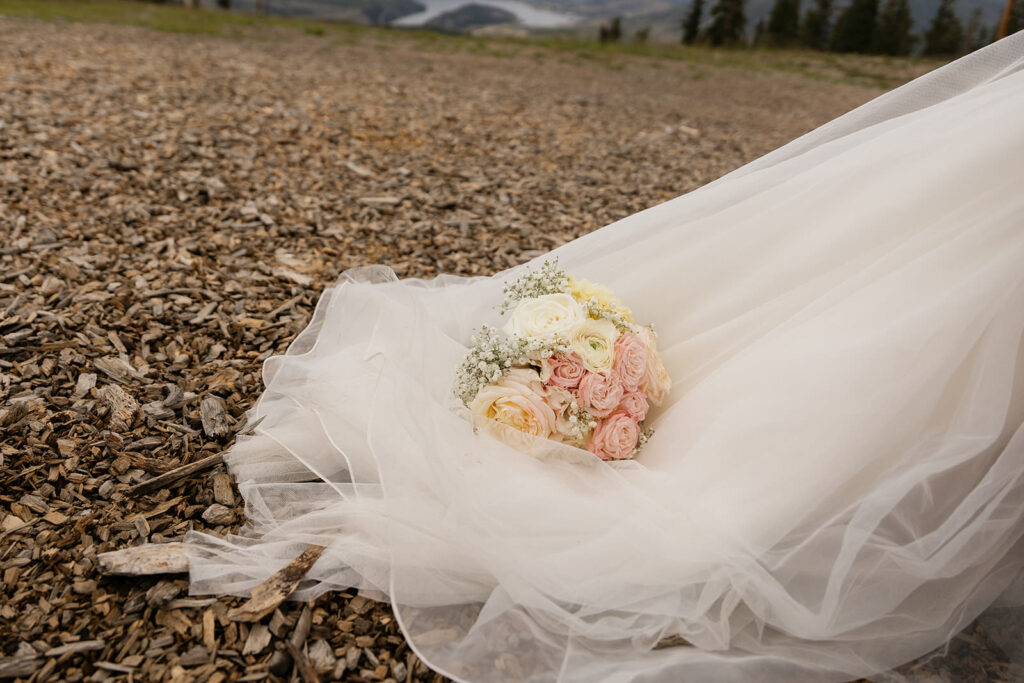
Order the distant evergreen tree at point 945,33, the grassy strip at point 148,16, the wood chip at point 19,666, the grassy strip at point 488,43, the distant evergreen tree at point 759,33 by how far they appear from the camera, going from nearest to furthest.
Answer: the wood chip at point 19,666 → the grassy strip at point 148,16 → the grassy strip at point 488,43 → the distant evergreen tree at point 759,33 → the distant evergreen tree at point 945,33

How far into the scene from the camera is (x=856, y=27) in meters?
27.1

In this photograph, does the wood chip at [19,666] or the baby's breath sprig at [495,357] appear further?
the baby's breath sprig at [495,357]

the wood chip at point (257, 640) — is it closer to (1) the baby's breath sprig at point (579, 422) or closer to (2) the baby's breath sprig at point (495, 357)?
(2) the baby's breath sprig at point (495, 357)

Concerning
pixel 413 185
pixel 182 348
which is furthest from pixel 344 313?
pixel 413 185

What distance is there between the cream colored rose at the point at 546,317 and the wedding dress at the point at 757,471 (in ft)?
1.05

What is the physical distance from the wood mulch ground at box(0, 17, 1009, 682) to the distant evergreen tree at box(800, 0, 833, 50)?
72.6ft

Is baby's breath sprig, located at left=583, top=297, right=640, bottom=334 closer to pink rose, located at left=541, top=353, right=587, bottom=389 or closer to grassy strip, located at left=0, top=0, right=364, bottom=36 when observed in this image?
pink rose, located at left=541, top=353, right=587, bottom=389

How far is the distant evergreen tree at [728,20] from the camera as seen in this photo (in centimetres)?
2588

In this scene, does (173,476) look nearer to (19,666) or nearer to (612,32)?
(19,666)

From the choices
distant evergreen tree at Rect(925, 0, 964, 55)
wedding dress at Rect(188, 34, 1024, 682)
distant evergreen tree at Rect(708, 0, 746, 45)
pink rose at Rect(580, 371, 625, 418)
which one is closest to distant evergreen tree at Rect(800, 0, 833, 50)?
distant evergreen tree at Rect(708, 0, 746, 45)

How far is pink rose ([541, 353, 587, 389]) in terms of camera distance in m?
1.99

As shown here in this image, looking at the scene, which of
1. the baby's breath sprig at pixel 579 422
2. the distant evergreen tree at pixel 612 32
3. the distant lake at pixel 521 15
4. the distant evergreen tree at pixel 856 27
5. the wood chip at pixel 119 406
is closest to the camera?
the baby's breath sprig at pixel 579 422

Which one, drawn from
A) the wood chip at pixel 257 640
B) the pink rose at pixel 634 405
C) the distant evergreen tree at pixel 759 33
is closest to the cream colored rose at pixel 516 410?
the pink rose at pixel 634 405

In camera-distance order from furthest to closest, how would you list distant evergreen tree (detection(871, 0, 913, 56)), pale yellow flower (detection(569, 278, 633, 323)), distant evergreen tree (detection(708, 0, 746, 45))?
distant evergreen tree (detection(708, 0, 746, 45)) < distant evergreen tree (detection(871, 0, 913, 56)) < pale yellow flower (detection(569, 278, 633, 323))
